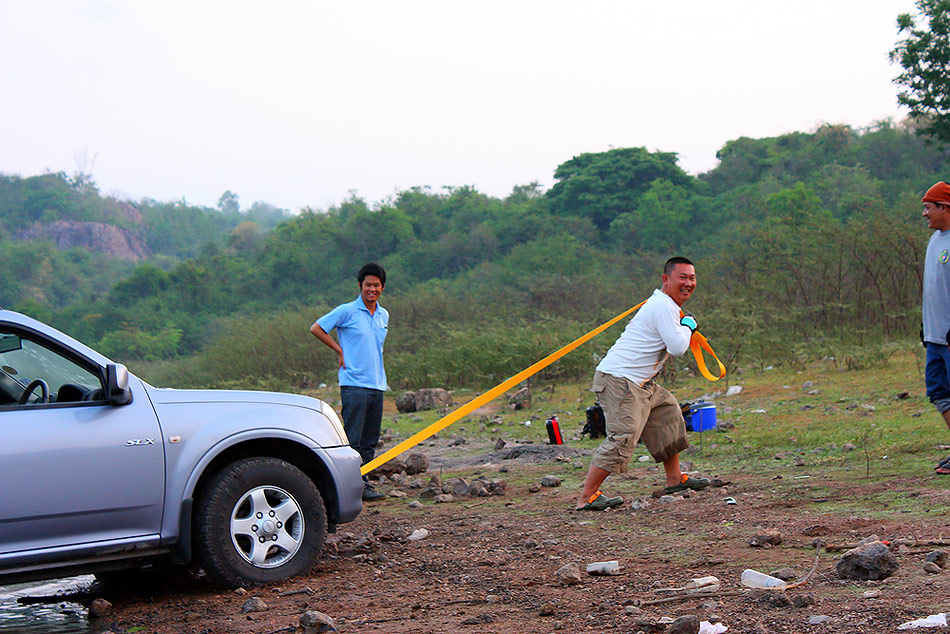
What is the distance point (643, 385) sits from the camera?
255 inches

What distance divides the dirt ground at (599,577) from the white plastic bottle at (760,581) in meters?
0.09

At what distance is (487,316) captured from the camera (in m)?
28.1

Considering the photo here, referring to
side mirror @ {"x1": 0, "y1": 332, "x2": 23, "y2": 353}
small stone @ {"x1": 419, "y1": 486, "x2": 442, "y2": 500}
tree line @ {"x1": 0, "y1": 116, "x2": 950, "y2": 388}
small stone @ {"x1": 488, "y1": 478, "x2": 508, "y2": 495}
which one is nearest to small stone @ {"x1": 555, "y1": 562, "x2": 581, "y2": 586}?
side mirror @ {"x1": 0, "y1": 332, "x2": 23, "y2": 353}

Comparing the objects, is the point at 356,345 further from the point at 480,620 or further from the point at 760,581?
the point at 760,581

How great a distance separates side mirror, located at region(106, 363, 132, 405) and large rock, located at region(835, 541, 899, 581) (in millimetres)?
3331

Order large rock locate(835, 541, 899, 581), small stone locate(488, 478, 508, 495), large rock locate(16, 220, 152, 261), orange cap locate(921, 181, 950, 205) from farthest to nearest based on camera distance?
large rock locate(16, 220, 152, 261)
small stone locate(488, 478, 508, 495)
orange cap locate(921, 181, 950, 205)
large rock locate(835, 541, 899, 581)

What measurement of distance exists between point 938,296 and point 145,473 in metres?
4.73

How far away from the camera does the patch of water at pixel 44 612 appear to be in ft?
15.5

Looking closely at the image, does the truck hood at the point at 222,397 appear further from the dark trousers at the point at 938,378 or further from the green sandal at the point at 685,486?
the dark trousers at the point at 938,378

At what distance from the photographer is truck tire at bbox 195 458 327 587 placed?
4.87m

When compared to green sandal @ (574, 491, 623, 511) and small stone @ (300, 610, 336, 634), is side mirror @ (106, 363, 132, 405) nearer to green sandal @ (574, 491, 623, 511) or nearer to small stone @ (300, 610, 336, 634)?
small stone @ (300, 610, 336, 634)

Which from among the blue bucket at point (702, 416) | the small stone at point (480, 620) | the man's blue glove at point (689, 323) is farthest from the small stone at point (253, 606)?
the blue bucket at point (702, 416)

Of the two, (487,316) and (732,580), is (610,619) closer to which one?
(732,580)

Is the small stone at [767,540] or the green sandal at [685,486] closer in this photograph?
the small stone at [767,540]
